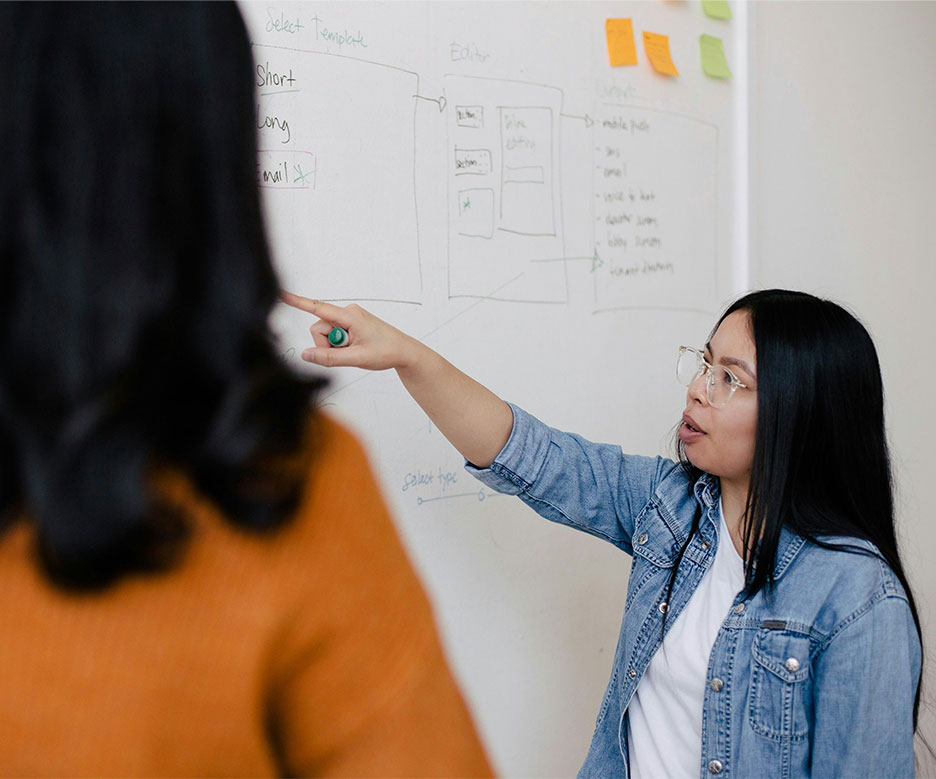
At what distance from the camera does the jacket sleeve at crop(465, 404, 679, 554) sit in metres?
1.24

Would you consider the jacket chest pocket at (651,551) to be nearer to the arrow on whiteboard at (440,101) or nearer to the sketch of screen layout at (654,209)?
the sketch of screen layout at (654,209)

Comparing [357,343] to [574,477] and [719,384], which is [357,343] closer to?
[574,477]

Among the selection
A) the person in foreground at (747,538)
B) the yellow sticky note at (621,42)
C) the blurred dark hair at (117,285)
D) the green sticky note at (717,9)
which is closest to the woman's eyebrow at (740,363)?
the person in foreground at (747,538)

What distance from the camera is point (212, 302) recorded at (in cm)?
47

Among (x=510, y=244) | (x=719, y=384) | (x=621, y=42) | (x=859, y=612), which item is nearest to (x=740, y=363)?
(x=719, y=384)

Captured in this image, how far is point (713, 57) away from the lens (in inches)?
75.7

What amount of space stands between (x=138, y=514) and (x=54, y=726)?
0.40 feet

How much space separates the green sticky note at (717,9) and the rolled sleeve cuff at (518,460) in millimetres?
1140

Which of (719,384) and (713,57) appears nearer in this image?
(719,384)

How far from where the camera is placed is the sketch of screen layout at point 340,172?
4.08ft

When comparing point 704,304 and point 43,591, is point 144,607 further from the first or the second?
point 704,304

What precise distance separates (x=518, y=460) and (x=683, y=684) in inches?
14.6

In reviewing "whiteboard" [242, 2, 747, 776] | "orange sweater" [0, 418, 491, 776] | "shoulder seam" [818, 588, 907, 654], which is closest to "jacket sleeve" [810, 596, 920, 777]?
"shoulder seam" [818, 588, 907, 654]

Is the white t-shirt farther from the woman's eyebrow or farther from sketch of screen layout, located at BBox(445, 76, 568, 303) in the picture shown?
sketch of screen layout, located at BBox(445, 76, 568, 303)
